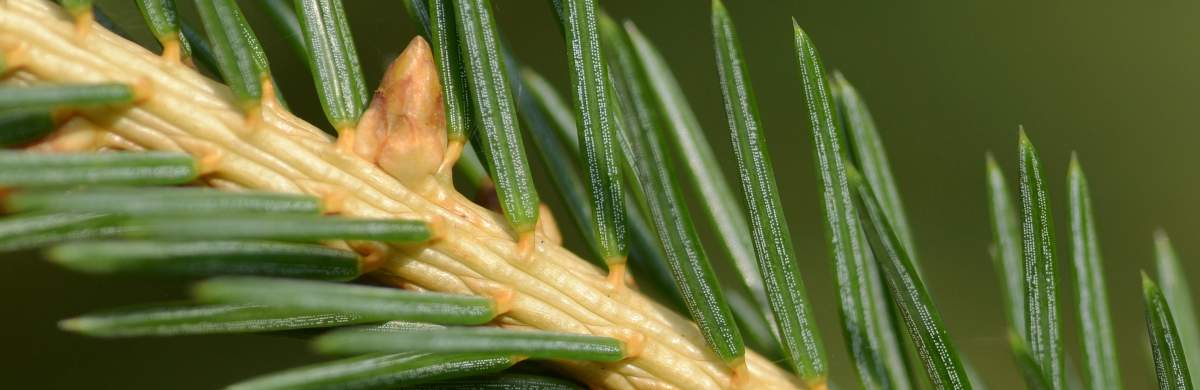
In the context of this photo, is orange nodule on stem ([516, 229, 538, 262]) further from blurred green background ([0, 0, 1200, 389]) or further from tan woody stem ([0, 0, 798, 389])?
blurred green background ([0, 0, 1200, 389])

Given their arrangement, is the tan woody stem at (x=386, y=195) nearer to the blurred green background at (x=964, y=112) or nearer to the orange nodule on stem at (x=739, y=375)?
the orange nodule on stem at (x=739, y=375)

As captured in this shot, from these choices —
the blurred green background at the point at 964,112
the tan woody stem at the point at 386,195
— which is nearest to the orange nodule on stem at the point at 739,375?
the tan woody stem at the point at 386,195

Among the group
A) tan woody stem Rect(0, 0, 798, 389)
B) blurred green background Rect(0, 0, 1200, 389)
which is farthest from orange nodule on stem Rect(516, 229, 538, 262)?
blurred green background Rect(0, 0, 1200, 389)

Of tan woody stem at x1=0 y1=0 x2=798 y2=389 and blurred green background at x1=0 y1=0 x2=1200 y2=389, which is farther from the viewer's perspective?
blurred green background at x1=0 y1=0 x2=1200 y2=389

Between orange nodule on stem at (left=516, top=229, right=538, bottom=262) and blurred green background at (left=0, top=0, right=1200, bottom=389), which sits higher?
blurred green background at (left=0, top=0, right=1200, bottom=389)

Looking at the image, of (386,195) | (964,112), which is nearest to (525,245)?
(386,195)

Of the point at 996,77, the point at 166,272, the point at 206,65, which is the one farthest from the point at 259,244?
the point at 996,77

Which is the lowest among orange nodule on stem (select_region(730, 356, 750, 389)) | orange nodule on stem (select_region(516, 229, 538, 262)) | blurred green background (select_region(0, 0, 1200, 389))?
orange nodule on stem (select_region(730, 356, 750, 389))
